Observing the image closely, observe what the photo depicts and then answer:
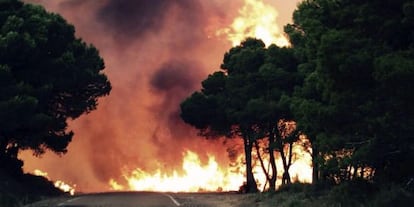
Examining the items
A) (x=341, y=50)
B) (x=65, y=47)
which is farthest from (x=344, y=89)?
(x=65, y=47)

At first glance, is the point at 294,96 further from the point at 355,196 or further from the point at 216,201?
the point at 355,196

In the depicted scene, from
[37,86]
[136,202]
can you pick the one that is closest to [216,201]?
[136,202]

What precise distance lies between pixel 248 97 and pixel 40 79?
15248 millimetres

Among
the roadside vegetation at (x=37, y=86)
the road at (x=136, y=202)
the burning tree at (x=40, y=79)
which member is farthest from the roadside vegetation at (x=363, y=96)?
the burning tree at (x=40, y=79)

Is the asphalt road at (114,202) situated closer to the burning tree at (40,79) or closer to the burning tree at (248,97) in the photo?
the burning tree at (40,79)

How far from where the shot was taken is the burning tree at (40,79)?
3359 centimetres

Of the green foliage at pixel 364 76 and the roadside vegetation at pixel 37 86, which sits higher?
the roadside vegetation at pixel 37 86

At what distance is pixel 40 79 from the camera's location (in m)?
37.4

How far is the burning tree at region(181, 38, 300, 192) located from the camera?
131ft

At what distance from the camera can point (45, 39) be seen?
36156 mm

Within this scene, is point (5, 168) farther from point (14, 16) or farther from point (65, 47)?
point (14, 16)

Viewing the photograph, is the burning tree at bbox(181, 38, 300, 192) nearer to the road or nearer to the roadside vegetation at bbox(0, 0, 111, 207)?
the roadside vegetation at bbox(0, 0, 111, 207)

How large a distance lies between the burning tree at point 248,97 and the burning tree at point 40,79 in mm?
8694

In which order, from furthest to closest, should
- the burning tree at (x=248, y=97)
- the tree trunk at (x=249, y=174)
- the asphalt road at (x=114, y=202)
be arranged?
the tree trunk at (x=249, y=174) → the burning tree at (x=248, y=97) → the asphalt road at (x=114, y=202)
